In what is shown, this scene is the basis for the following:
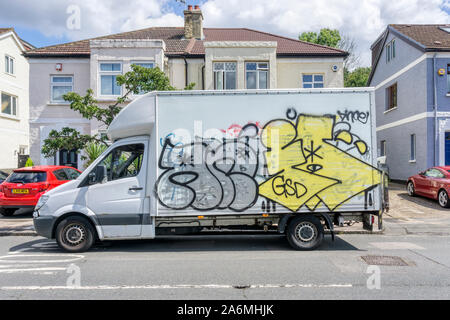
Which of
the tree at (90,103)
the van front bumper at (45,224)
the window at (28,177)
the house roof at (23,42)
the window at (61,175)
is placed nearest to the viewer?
the van front bumper at (45,224)

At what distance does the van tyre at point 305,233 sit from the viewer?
24.5ft

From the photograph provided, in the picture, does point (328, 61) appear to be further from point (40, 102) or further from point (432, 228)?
point (40, 102)

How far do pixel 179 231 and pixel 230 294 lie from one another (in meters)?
2.75

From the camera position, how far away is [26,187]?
38.6 feet

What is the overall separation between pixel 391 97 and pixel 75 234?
21.7 meters

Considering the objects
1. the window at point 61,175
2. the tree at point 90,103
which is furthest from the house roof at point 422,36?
the window at point 61,175

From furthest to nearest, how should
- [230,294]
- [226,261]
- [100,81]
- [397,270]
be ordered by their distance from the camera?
[100,81], [226,261], [397,270], [230,294]

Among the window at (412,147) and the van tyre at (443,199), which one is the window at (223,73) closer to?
the window at (412,147)

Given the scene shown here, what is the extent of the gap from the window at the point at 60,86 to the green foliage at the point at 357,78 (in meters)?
32.4

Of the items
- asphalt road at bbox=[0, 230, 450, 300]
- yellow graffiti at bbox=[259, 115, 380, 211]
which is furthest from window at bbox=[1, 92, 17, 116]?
yellow graffiti at bbox=[259, 115, 380, 211]

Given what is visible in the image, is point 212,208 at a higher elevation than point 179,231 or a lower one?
higher

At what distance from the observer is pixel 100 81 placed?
19.3 meters
